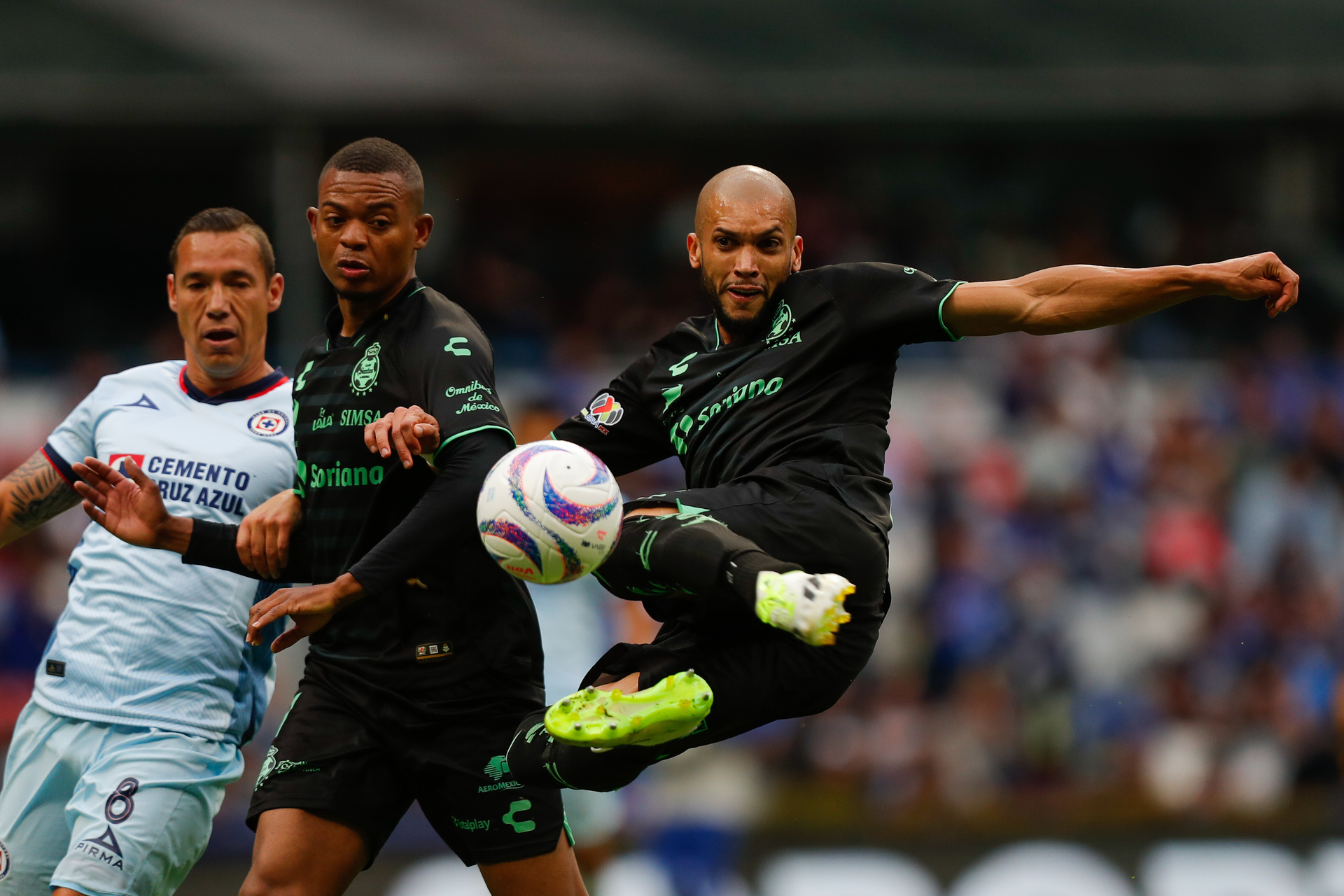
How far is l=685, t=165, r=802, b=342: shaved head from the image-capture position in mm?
4887

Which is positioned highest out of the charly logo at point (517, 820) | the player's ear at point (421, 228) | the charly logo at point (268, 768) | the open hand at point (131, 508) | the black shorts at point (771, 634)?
the player's ear at point (421, 228)

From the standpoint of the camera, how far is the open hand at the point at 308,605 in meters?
4.49

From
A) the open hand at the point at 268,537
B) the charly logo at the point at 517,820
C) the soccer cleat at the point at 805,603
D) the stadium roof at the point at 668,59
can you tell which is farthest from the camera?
the stadium roof at the point at 668,59

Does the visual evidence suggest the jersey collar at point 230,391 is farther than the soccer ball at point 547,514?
Yes

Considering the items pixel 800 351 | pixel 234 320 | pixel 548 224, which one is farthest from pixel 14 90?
pixel 800 351

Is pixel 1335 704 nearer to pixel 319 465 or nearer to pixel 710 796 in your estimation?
pixel 710 796

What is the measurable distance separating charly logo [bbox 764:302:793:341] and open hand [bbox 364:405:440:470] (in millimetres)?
1110

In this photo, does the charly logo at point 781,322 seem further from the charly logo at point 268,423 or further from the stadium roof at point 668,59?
the stadium roof at point 668,59

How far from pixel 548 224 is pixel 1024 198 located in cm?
480

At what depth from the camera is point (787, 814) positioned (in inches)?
433

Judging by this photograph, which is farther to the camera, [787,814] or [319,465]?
[787,814]

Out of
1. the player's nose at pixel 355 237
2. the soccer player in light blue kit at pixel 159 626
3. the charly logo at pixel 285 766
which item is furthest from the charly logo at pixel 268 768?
the player's nose at pixel 355 237

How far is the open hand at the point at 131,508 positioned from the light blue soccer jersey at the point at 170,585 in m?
0.24

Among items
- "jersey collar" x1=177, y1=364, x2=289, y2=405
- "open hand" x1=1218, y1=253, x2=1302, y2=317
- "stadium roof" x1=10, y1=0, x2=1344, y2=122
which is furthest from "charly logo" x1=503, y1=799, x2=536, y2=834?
"stadium roof" x1=10, y1=0, x2=1344, y2=122
